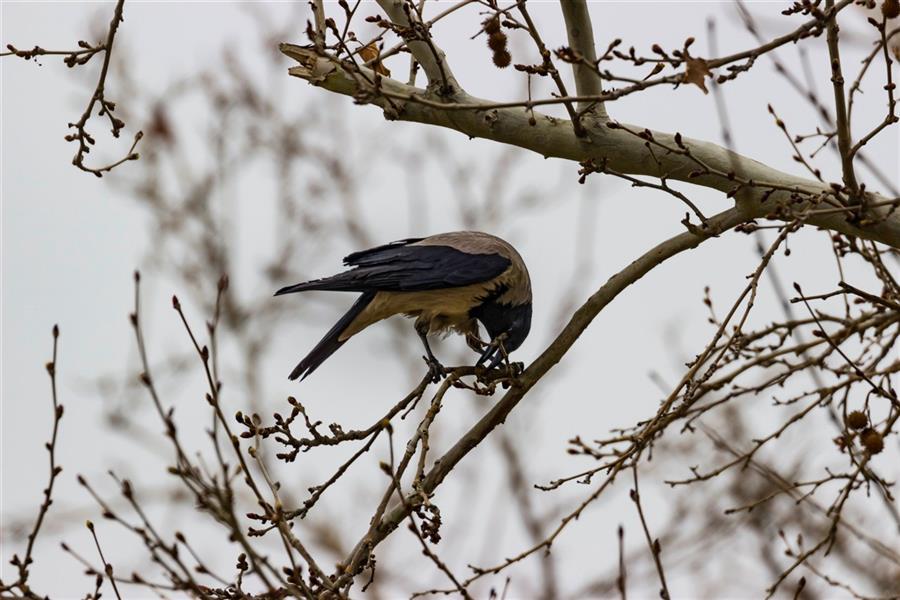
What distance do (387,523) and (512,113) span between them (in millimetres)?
1585

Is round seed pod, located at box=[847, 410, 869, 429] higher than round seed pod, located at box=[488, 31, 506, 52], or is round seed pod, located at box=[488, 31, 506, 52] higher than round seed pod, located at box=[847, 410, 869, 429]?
round seed pod, located at box=[488, 31, 506, 52]

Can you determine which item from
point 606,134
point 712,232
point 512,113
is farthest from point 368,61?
point 712,232

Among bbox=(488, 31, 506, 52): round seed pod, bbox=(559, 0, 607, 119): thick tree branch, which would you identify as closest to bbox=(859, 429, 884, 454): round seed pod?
bbox=(559, 0, 607, 119): thick tree branch

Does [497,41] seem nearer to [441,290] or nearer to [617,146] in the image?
[617,146]

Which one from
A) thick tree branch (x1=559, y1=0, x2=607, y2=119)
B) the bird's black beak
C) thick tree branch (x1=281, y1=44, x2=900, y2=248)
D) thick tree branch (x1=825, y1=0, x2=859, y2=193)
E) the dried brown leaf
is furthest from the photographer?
the bird's black beak

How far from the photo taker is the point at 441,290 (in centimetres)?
579

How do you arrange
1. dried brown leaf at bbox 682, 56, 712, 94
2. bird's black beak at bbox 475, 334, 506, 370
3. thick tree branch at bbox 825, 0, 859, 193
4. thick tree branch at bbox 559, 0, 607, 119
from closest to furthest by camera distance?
1. dried brown leaf at bbox 682, 56, 712, 94
2. thick tree branch at bbox 825, 0, 859, 193
3. thick tree branch at bbox 559, 0, 607, 119
4. bird's black beak at bbox 475, 334, 506, 370

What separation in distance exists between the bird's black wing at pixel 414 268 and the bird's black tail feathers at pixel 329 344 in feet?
0.47

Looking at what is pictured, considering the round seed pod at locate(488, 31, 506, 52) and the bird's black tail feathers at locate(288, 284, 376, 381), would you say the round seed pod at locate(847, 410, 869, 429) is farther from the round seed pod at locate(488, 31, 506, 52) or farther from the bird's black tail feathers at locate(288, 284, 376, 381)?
→ the bird's black tail feathers at locate(288, 284, 376, 381)

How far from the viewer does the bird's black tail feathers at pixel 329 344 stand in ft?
17.6

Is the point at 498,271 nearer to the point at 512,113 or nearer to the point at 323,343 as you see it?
the point at 323,343

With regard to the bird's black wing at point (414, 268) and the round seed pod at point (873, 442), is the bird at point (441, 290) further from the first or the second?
the round seed pod at point (873, 442)

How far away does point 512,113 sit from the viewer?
14.3ft

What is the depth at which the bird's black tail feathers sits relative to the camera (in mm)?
5367
